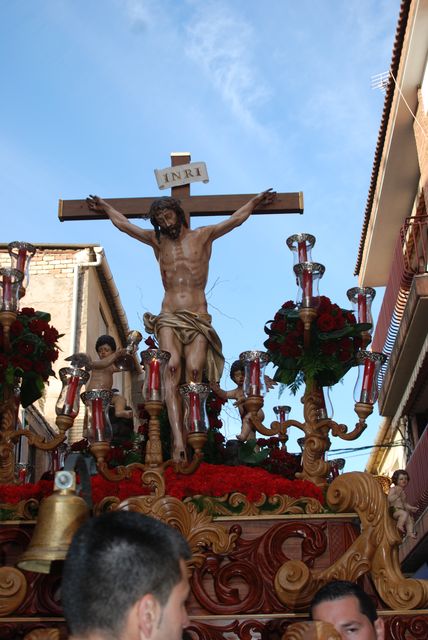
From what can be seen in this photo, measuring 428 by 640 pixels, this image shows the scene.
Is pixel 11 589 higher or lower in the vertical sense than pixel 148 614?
lower

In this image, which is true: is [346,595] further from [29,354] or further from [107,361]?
[107,361]

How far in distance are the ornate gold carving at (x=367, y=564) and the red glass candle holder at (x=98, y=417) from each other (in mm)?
1345

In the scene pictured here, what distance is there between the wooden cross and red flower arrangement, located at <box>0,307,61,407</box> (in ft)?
5.47

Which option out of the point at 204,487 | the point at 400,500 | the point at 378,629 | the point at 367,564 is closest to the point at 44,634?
the point at 204,487

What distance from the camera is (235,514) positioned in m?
4.44

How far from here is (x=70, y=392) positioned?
496 cm

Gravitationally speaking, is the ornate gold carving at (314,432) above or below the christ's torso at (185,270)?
below

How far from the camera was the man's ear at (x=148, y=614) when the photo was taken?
1.69m

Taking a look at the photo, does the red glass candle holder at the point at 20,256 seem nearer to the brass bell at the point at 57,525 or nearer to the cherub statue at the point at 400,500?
the brass bell at the point at 57,525

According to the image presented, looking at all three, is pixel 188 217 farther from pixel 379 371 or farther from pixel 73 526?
pixel 73 526

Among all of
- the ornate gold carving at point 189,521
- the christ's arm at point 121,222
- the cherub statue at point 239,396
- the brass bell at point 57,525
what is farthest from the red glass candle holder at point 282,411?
the brass bell at point 57,525

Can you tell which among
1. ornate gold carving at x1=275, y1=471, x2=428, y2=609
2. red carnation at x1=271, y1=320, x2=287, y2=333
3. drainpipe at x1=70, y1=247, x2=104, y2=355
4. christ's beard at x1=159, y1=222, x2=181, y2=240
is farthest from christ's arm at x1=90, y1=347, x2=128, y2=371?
drainpipe at x1=70, y1=247, x2=104, y2=355

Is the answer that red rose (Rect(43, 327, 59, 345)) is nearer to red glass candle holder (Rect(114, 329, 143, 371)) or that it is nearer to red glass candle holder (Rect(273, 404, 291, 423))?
red glass candle holder (Rect(114, 329, 143, 371))

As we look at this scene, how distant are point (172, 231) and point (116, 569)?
498cm
